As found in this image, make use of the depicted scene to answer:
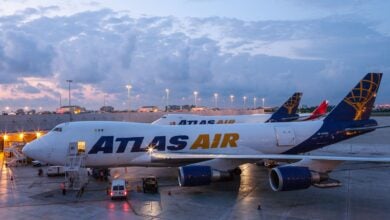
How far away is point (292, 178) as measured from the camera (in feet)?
64.0

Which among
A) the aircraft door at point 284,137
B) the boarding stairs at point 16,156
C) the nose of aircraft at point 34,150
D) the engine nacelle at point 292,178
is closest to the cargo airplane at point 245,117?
the boarding stairs at point 16,156

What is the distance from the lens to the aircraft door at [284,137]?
2783 cm

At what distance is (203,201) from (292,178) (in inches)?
193

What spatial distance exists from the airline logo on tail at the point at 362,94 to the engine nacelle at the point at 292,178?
Answer: 1209cm

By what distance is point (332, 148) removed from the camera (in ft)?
153

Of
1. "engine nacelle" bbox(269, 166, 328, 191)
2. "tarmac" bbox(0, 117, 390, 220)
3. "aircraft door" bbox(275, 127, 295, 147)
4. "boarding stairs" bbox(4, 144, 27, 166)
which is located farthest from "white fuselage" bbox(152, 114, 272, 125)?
"engine nacelle" bbox(269, 166, 328, 191)

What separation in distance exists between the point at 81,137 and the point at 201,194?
28.8 feet

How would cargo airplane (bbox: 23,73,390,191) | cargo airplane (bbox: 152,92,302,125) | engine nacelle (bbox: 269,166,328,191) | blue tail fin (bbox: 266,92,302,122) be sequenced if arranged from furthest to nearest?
blue tail fin (bbox: 266,92,302,122), cargo airplane (bbox: 152,92,302,125), cargo airplane (bbox: 23,73,390,191), engine nacelle (bbox: 269,166,328,191)

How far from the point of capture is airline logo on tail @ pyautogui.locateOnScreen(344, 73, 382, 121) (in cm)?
3022

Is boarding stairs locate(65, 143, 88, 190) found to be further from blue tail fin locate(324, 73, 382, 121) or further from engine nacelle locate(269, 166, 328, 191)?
blue tail fin locate(324, 73, 382, 121)

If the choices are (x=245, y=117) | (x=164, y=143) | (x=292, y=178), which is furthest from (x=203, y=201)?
(x=245, y=117)

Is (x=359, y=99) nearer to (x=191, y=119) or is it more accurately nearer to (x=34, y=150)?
(x=34, y=150)

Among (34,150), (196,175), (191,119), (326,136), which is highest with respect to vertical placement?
(191,119)

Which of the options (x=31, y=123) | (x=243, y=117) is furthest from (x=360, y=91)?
(x=31, y=123)
